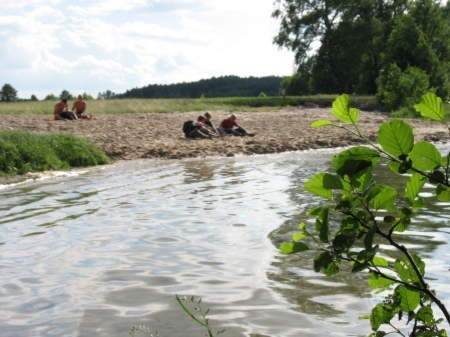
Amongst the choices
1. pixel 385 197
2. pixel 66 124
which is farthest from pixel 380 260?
pixel 66 124

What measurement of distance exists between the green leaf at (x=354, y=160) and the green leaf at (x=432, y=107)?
0.53 ft

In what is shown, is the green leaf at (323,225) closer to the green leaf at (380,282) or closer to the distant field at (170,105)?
the green leaf at (380,282)

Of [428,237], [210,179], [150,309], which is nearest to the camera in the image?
[150,309]

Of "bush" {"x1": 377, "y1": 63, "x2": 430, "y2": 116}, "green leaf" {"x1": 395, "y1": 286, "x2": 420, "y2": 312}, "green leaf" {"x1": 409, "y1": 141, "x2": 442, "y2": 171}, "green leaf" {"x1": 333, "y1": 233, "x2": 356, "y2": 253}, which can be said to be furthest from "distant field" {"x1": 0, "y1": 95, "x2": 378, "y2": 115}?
"green leaf" {"x1": 409, "y1": 141, "x2": 442, "y2": 171}

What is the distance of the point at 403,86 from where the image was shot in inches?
1590

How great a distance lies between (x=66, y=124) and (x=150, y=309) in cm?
2074

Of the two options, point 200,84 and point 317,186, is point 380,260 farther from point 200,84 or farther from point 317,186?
point 200,84

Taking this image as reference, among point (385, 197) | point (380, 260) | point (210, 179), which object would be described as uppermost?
point (385, 197)

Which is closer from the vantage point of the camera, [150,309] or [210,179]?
[150,309]

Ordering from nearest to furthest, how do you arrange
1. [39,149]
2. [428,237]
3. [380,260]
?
[380,260], [428,237], [39,149]

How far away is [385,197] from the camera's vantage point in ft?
5.71

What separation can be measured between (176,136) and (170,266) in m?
17.9

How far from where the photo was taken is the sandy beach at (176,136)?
2056 cm

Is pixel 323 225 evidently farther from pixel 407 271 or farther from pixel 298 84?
pixel 298 84
